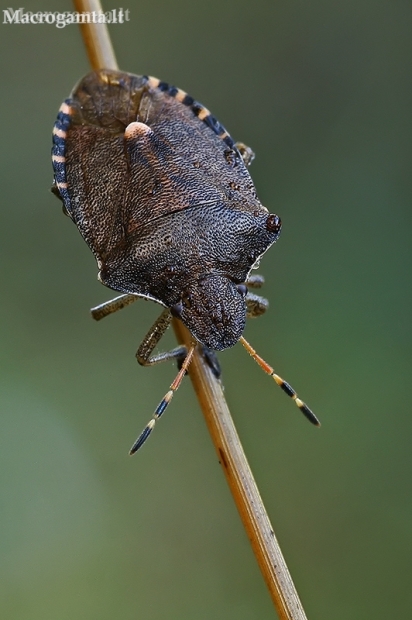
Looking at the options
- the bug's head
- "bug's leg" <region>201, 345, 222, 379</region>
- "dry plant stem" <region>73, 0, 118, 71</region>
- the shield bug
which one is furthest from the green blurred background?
"dry plant stem" <region>73, 0, 118, 71</region>

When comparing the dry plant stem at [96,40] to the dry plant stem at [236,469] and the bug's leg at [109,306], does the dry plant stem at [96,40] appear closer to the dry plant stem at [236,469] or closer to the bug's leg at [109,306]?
the dry plant stem at [236,469]

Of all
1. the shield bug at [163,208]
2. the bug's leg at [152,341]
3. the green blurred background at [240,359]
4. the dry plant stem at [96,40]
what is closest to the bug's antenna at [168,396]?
the shield bug at [163,208]

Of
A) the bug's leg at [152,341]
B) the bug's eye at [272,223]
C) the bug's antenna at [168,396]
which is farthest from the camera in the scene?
the bug's leg at [152,341]

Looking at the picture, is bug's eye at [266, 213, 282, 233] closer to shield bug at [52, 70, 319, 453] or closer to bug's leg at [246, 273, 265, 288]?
shield bug at [52, 70, 319, 453]

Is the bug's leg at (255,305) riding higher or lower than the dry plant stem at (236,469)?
higher

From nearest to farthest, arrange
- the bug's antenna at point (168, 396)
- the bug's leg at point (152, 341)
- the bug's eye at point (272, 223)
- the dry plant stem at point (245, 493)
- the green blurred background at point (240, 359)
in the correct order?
1. the dry plant stem at point (245, 493)
2. the bug's antenna at point (168, 396)
3. the bug's eye at point (272, 223)
4. the bug's leg at point (152, 341)
5. the green blurred background at point (240, 359)

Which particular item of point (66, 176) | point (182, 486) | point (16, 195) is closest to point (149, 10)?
point (16, 195)
